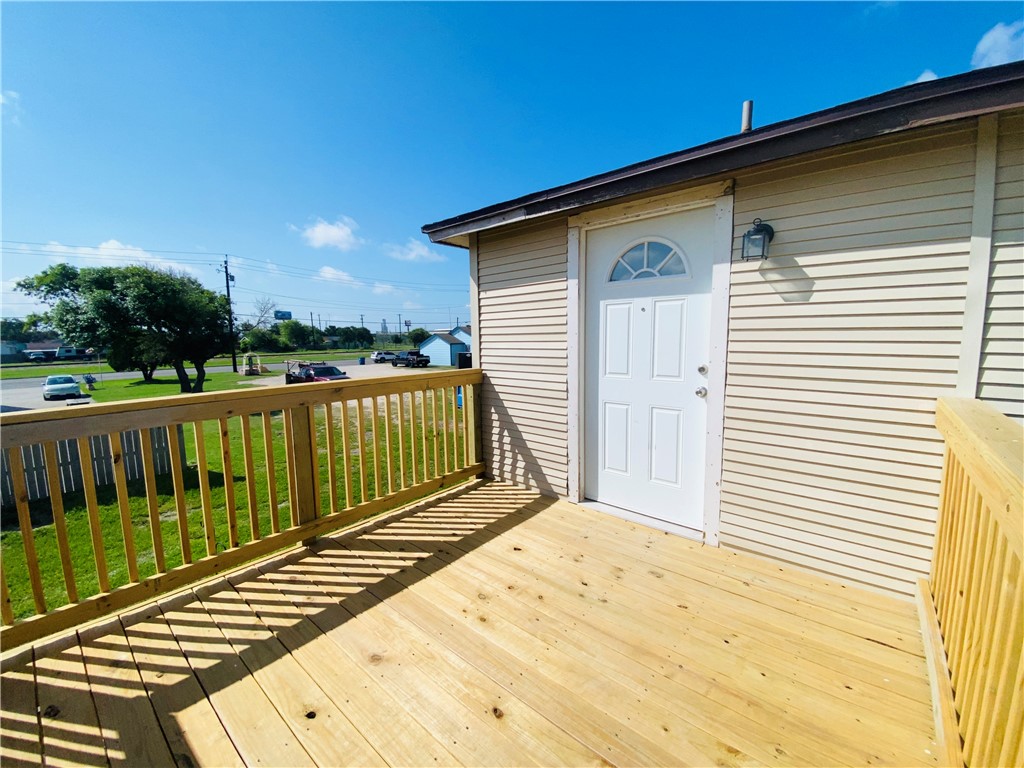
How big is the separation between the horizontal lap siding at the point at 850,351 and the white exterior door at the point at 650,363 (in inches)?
9.4

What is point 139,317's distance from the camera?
15242 millimetres

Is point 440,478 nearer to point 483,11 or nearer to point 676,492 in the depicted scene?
point 676,492

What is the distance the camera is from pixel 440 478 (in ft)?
11.0

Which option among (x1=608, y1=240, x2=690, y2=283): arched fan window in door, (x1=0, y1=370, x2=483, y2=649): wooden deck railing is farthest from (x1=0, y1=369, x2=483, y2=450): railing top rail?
(x1=608, y1=240, x2=690, y2=283): arched fan window in door

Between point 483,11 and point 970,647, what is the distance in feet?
18.9

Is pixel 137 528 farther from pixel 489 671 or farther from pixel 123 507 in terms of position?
pixel 489 671

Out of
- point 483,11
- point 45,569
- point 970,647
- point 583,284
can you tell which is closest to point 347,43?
point 483,11

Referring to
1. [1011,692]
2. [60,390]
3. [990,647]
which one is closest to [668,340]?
[990,647]

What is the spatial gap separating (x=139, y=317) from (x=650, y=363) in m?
20.1

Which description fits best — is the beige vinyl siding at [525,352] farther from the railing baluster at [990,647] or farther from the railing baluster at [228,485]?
the railing baluster at [990,647]

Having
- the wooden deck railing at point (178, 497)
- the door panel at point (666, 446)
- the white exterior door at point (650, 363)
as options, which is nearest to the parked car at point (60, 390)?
the wooden deck railing at point (178, 497)

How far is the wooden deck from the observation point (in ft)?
4.18

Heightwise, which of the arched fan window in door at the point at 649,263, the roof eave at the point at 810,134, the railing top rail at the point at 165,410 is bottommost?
the railing top rail at the point at 165,410

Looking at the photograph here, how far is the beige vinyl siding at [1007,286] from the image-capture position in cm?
164
